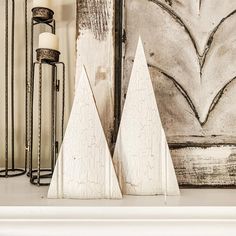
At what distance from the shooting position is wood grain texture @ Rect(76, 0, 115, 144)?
66 centimetres

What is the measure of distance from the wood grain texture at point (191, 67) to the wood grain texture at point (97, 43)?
30 mm

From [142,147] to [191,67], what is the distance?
184 mm

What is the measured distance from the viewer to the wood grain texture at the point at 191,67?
642mm

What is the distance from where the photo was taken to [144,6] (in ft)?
2.22

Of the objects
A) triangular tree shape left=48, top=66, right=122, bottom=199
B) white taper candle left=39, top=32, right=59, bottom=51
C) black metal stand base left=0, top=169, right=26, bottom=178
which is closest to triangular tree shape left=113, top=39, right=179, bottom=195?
triangular tree shape left=48, top=66, right=122, bottom=199

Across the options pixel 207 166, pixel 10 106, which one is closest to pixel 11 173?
pixel 10 106

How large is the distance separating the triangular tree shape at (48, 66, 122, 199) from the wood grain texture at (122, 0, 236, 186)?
4.9 inches

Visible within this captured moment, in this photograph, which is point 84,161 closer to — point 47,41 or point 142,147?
point 142,147

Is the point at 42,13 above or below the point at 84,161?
above

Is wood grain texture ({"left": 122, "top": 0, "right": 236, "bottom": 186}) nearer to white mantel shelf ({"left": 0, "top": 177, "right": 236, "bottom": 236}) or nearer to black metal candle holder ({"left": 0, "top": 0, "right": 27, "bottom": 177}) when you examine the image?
white mantel shelf ({"left": 0, "top": 177, "right": 236, "bottom": 236})

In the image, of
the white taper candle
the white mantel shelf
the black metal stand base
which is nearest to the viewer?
the white mantel shelf
